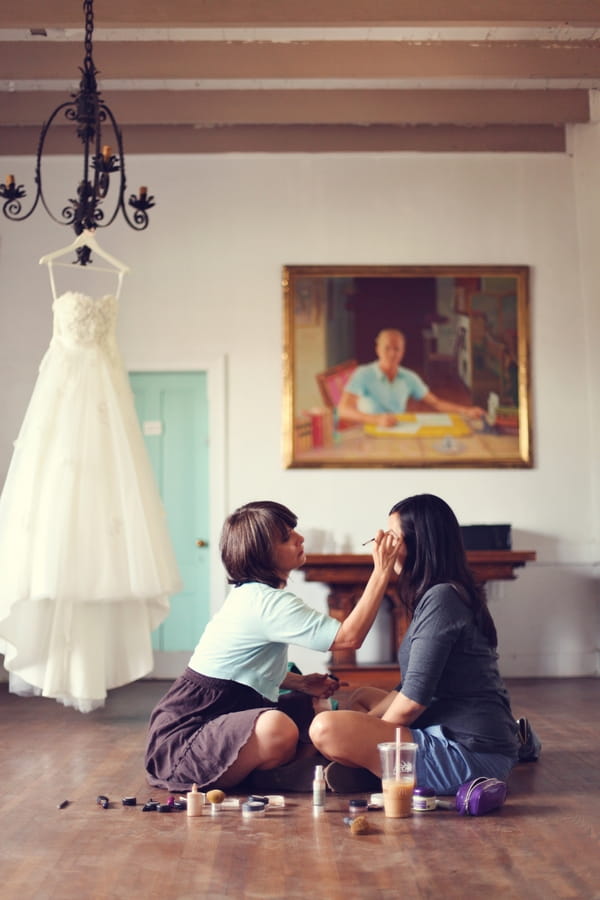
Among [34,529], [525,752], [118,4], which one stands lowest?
[525,752]

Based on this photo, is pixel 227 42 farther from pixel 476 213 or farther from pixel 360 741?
pixel 360 741

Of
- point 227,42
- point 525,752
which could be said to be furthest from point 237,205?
point 525,752

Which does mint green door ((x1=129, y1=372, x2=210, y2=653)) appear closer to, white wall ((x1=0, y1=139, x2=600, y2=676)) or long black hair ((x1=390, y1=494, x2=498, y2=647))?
white wall ((x1=0, y1=139, x2=600, y2=676))

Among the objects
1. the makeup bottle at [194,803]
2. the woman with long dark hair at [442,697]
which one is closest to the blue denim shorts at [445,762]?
the woman with long dark hair at [442,697]

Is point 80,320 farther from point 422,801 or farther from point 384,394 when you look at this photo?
point 422,801

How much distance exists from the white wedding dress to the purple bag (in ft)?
7.84

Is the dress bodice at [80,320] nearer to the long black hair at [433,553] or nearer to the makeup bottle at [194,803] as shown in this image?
the long black hair at [433,553]

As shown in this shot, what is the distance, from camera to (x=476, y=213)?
7.18 metres

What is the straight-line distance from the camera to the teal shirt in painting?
7.02 metres

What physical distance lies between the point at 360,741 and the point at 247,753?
0.36 meters

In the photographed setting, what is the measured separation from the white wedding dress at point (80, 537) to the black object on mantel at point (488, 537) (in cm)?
214

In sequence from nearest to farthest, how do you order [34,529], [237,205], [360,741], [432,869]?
[432,869]
[360,741]
[34,529]
[237,205]

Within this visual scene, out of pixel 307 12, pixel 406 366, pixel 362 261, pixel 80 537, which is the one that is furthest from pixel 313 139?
pixel 80 537

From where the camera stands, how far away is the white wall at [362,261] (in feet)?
23.0
